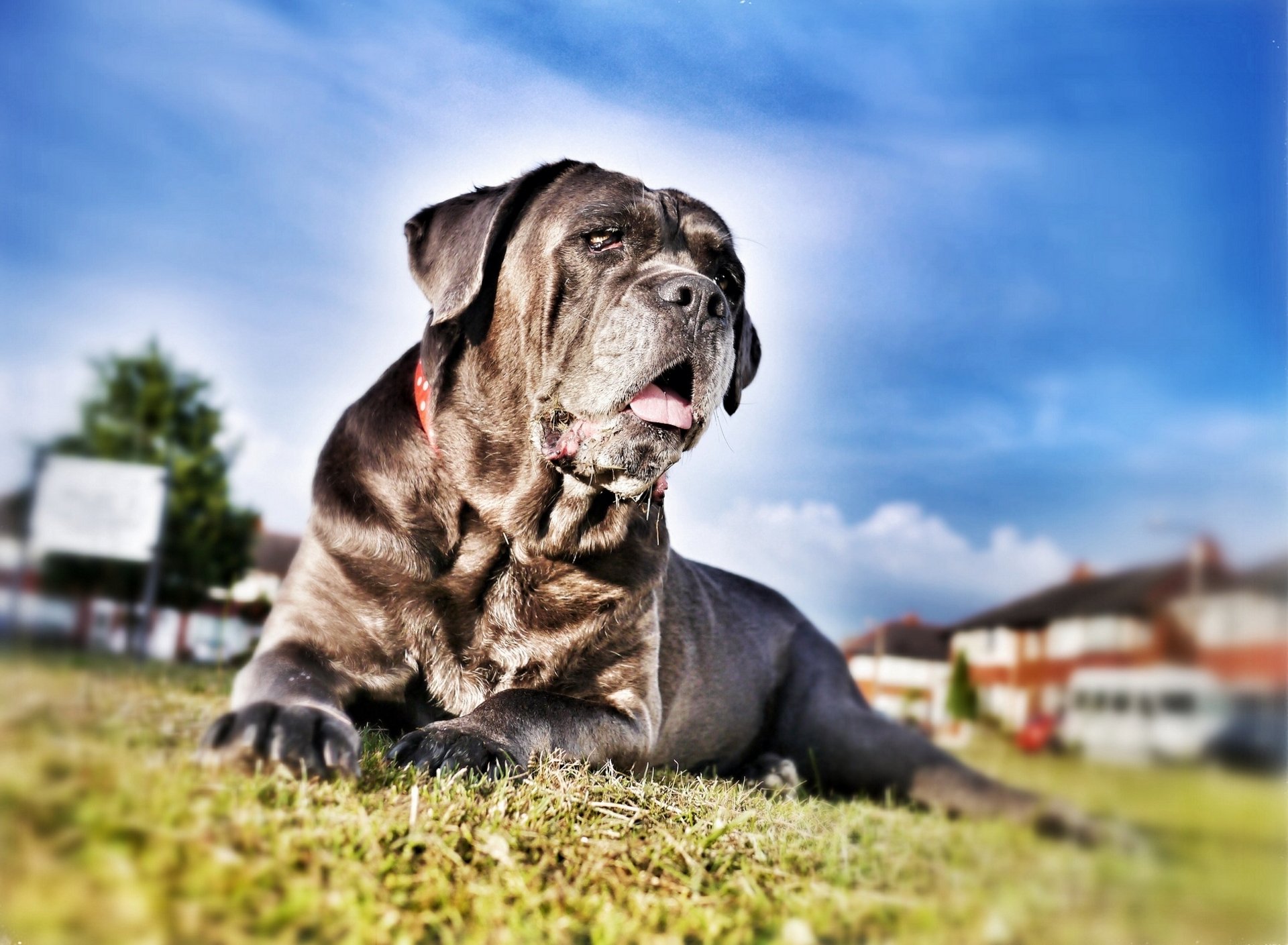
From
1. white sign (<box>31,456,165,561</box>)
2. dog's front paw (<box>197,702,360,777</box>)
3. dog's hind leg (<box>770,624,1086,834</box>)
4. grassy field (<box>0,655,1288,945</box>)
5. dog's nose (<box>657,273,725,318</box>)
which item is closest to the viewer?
grassy field (<box>0,655,1288,945</box>)

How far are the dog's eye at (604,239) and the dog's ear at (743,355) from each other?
0.52 metres

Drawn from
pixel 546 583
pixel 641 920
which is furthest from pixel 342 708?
pixel 641 920

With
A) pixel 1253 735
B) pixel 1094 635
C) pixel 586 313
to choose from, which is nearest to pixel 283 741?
pixel 586 313

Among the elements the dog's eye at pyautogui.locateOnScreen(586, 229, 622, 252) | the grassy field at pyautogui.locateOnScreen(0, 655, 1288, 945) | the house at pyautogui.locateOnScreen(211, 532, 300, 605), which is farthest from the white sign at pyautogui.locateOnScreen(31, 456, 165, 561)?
the dog's eye at pyautogui.locateOnScreen(586, 229, 622, 252)

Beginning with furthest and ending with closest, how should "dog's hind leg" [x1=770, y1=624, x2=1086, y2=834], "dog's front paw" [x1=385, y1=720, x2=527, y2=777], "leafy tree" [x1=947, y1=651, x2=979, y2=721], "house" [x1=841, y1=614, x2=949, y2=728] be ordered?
"house" [x1=841, y1=614, x2=949, y2=728]
"leafy tree" [x1=947, y1=651, x2=979, y2=721]
"dog's front paw" [x1=385, y1=720, x2=527, y2=777]
"dog's hind leg" [x1=770, y1=624, x2=1086, y2=834]

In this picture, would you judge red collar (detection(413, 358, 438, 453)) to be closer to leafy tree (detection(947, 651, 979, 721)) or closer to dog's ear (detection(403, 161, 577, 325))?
dog's ear (detection(403, 161, 577, 325))

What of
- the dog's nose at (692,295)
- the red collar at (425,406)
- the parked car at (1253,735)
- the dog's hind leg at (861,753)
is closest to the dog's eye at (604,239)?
the dog's nose at (692,295)

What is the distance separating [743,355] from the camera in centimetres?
361

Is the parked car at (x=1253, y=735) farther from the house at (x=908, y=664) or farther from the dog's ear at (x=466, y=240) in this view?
the dog's ear at (x=466, y=240)

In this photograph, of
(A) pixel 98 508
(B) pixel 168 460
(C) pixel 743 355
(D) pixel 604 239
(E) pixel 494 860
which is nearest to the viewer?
(E) pixel 494 860

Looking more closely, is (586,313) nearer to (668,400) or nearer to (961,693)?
(668,400)

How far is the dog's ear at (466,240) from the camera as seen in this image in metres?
3.12

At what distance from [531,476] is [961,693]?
57.5 inches

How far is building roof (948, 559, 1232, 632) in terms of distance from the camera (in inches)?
82.6
